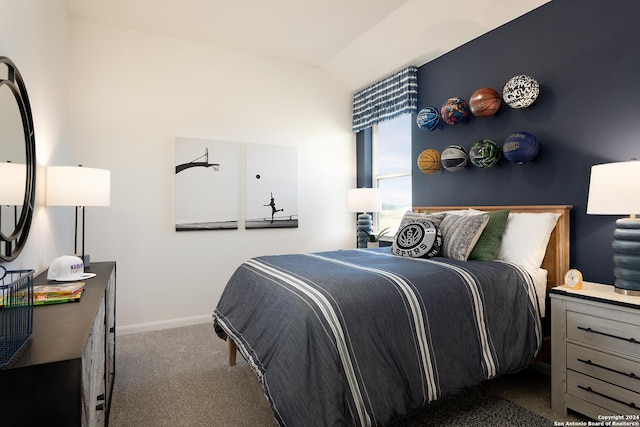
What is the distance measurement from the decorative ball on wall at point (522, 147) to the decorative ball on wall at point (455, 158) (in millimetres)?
511

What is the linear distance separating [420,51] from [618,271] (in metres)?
2.56

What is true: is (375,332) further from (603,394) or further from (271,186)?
(271,186)

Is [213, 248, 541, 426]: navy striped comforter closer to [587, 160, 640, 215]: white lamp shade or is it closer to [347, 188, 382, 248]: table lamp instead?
[587, 160, 640, 215]: white lamp shade

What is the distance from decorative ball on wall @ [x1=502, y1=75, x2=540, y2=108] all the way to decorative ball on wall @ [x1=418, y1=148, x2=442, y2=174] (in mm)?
864

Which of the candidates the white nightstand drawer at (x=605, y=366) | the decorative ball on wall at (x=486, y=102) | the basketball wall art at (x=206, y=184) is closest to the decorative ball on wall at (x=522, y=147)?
the decorative ball on wall at (x=486, y=102)

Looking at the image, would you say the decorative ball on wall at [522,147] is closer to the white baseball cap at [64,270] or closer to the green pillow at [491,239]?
the green pillow at [491,239]

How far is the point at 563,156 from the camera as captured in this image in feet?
8.14

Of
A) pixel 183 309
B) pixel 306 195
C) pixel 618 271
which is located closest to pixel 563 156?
pixel 618 271

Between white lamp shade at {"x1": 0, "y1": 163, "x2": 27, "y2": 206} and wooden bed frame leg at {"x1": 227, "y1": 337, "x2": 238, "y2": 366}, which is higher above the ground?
white lamp shade at {"x1": 0, "y1": 163, "x2": 27, "y2": 206}

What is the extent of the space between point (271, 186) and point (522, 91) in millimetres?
2565

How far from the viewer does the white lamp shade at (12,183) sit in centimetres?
149

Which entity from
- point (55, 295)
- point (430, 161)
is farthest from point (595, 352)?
point (55, 295)

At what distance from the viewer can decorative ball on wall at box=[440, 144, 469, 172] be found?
122 inches

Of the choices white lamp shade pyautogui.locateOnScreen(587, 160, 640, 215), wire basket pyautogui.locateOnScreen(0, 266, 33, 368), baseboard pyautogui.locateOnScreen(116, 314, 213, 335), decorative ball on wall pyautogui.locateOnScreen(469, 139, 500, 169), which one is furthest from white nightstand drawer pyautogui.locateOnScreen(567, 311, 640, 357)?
baseboard pyautogui.locateOnScreen(116, 314, 213, 335)
